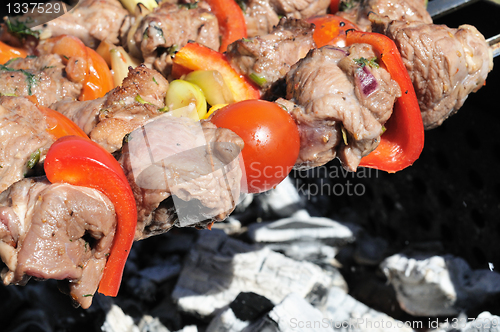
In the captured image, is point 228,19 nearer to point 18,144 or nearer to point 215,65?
point 215,65

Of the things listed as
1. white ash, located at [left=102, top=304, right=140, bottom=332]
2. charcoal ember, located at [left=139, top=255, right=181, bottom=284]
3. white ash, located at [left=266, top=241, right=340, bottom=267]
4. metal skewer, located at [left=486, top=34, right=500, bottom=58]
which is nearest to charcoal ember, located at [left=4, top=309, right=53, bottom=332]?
white ash, located at [left=102, top=304, right=140, bottom=332]

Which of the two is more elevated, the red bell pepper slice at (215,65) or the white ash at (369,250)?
the red bell pepper slice at (215,65)

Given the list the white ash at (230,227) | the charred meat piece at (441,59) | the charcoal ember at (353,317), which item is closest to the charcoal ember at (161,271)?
the white ash at (230,227)

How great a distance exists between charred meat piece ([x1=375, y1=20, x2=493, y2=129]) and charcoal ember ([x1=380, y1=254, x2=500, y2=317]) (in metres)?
1.60

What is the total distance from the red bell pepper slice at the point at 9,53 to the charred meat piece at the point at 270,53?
5.27 feet

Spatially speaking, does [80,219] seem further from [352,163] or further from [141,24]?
[141,24]

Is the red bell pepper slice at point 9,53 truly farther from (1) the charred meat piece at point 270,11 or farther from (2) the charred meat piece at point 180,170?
(1) the charred meat piece at point 270,11

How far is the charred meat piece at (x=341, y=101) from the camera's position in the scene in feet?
7.66

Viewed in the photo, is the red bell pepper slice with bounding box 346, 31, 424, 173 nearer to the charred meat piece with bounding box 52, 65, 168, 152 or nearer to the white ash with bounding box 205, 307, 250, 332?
the charred meat piece with bounding box 52, 65, 168, 152

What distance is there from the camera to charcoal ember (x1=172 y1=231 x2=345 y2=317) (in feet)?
11.7

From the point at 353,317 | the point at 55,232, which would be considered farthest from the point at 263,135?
the point at 353,317

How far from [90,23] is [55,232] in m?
2.02

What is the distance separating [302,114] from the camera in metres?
2.40

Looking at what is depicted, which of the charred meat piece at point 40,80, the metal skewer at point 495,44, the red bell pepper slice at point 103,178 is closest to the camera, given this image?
the red bell pepper slice at point 103,178
